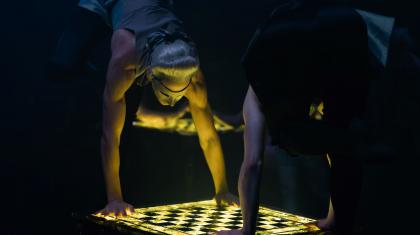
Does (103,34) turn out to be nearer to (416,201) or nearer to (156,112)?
(156,112)

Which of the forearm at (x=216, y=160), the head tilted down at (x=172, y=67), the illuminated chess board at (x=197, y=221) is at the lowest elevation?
the illuminated chess board at (x=197, y=221)

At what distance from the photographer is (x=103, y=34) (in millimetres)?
3340

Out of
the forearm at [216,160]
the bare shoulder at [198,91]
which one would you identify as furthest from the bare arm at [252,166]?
the forearm at [216,160]

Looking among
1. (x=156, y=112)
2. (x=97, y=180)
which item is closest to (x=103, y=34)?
(x=156, y=112)

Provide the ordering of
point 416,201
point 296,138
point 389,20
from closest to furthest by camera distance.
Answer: point 296,138 → point 389,20 → point 416,201

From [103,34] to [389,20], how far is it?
1856 millimetres

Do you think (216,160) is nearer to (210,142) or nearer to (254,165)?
(210,142)

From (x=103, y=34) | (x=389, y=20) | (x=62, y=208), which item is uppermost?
(x=389, y=20)

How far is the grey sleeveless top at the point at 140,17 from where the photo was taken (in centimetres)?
272

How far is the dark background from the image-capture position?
124 inches

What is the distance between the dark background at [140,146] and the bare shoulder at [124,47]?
2.27 ft

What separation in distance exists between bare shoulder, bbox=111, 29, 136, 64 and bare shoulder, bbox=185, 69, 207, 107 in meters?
0.38

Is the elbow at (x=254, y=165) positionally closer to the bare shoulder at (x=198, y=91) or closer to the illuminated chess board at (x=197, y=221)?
the illuminated chess board at (x=197, y=221)

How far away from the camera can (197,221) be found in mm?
2609
